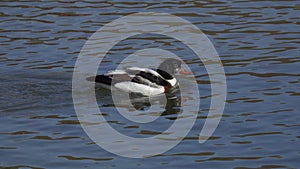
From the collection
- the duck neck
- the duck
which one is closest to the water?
the duck

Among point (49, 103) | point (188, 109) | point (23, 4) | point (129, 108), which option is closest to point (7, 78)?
point (49, 103)

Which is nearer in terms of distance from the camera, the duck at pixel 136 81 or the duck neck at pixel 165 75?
the duck at pixel 136 81

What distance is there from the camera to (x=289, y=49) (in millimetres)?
17578

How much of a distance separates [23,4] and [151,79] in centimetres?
685

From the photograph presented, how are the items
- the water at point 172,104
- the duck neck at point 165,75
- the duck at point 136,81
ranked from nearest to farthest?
the water at point 172,104 → the duck at point 136,81 → the duck neck at point 165,75

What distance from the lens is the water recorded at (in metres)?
12.0

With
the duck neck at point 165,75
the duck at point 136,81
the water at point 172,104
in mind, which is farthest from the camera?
the duck neck at point 165,75

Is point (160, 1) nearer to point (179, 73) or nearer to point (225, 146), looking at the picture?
point (179, 73)

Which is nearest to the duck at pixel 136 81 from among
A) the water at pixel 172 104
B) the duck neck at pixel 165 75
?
the duck neck at pixel 165 75

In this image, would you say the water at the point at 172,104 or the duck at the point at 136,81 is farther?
the duck at the point at 136,81

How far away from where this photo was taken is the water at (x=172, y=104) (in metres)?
12.0

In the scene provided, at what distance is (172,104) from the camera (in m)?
15.2

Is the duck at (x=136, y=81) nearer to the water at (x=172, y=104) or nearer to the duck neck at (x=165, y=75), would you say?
the duck neck at (x=165, y=75)

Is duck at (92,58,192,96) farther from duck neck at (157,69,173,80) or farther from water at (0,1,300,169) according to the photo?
water at (0,1,300,169)
